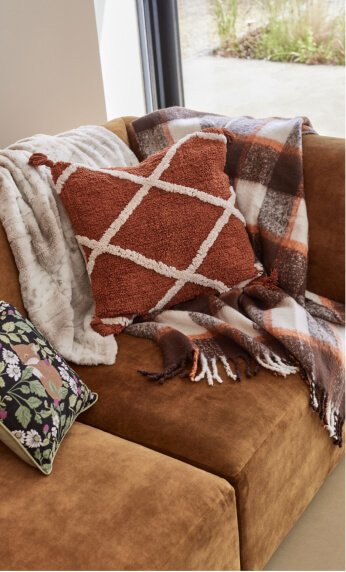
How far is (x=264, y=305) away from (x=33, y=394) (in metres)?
0.73

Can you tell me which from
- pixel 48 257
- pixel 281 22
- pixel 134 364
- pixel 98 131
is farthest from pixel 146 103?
pixel 134 364

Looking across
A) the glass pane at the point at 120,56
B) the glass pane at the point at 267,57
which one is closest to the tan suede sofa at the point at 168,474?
the glass pane at the point at 267,57

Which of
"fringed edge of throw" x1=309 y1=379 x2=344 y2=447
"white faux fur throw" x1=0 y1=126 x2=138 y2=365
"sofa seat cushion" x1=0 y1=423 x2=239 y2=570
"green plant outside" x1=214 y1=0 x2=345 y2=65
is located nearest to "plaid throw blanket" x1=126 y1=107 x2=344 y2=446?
"fringed edge of throw" x1=309 y1=379 x2=344 y2=447

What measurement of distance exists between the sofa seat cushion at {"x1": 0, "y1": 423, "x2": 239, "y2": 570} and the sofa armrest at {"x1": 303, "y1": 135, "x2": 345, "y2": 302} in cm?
76

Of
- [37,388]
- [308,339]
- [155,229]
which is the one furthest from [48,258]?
[308,339]

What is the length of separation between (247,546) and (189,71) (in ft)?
6.84

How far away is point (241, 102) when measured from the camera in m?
3.16

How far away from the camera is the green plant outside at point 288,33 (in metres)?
2.83

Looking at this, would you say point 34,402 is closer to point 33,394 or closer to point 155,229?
point 33,394

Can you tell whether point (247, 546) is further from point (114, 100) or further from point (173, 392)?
point (114, 100)

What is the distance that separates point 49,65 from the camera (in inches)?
125

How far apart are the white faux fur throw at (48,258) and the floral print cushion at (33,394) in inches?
8.6

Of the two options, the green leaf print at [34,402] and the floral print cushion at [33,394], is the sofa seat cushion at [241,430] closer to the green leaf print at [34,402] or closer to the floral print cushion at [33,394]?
the floral print cushion at [33,394]

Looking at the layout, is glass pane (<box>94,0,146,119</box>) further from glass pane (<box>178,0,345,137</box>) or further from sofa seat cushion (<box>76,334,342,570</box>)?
sofa seat cushion (<box>76,334,342,570</box>)
